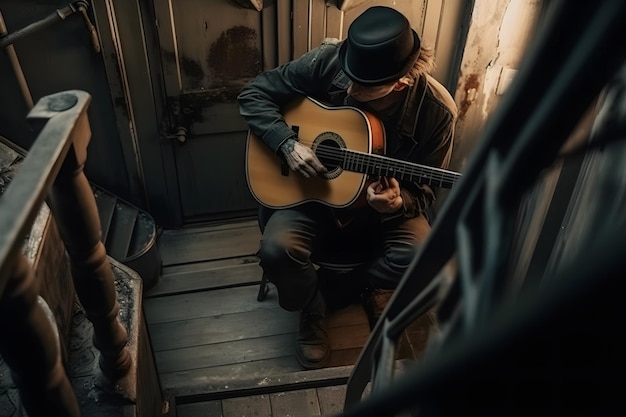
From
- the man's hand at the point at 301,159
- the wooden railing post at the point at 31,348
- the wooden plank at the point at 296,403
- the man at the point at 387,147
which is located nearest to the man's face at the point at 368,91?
the man at the point at 387,147

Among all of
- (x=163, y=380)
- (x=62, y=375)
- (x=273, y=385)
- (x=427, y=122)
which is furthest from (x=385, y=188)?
(x=62, y=375)

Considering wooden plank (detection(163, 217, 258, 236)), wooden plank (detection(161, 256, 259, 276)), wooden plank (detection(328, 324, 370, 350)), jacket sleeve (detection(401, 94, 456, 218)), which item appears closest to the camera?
jacket sleeve (detection(401, 94, 456, 218))

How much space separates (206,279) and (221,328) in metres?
0.36

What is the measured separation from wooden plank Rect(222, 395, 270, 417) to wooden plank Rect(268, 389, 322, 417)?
1.0 inches

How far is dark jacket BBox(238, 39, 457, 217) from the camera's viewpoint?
2.08 m

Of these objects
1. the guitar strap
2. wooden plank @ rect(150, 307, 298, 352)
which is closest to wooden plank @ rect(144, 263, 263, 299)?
wooden plank @ rect(150, 307, 298, 352)

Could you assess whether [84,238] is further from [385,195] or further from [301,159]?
[385,195]

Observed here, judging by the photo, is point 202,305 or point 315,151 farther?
point 202,305

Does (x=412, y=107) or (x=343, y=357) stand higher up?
(x=412, y=107)

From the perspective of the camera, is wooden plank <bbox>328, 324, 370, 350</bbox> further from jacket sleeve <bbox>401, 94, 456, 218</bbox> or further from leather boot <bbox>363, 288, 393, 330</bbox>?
jacket sleeve <bbox>401, 94, 456, 218</bbox>

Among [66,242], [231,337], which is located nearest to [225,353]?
[231,337]

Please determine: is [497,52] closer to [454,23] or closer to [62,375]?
[454,23]

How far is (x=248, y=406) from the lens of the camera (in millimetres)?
2037

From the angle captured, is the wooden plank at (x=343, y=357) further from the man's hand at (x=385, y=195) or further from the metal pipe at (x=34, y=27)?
the metal pipe at (x=34, y=27)
